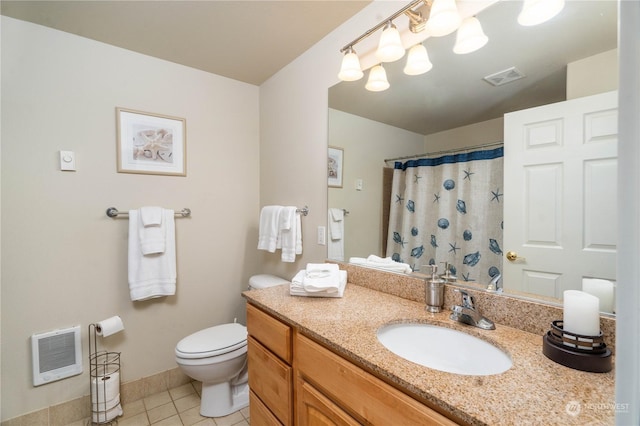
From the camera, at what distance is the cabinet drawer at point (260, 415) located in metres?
1.15

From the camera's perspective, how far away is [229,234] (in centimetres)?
220

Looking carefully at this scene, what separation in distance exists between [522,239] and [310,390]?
89cm

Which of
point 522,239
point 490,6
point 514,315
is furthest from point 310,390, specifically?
point 490,6

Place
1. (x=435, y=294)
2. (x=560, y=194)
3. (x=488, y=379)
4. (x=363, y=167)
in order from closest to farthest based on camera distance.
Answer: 1. (x=488, y=379)
2. (x=560, y=194)
3. (x=435, y=294)
4. (x=363, y=167)

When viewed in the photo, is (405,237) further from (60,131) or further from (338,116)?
(60,131)

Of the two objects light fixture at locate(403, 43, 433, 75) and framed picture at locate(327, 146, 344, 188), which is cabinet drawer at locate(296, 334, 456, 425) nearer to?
framed picture at locate(327, 146, 344, 188)

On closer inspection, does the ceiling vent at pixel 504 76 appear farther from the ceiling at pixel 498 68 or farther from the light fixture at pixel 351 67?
the light fixture at pixel 351 67

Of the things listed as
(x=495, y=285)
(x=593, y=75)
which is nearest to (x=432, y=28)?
(x=593, y=75)

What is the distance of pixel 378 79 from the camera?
4.58 feet

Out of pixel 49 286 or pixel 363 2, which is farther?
pixel 49 286

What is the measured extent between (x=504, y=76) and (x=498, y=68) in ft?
0.14

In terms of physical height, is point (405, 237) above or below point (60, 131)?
below

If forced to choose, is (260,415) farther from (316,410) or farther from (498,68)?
(498,68)

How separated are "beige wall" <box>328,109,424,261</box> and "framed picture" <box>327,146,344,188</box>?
3 cm
